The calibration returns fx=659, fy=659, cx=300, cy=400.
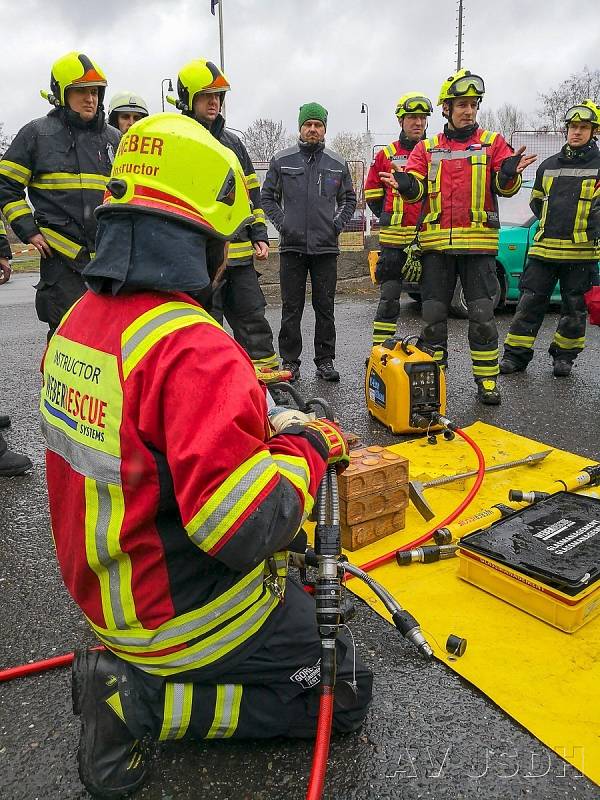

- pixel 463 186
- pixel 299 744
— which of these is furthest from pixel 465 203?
pixel 299 744

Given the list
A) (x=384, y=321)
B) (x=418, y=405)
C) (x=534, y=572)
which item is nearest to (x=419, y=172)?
(x=384, y=321)

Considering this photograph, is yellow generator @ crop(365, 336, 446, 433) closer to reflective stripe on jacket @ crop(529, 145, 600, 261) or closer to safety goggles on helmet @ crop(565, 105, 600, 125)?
reflective stripe on jacket @ crop(529, 145, 600, 261)

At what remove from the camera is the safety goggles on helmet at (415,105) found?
634cm

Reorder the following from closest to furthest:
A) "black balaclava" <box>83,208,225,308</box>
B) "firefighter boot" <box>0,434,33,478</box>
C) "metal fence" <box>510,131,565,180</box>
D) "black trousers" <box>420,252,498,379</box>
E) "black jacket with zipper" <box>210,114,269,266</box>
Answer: "black balaclava" <box>83,208,225,308</box>, "firefighter boot" <box>0,434,33,478</box>, "black jacket with zipper" <box>210,114,269,266</box>, "black trousers" <box>420,252,498,379</box>, "metal fence" <box>510,131,565,180</box>

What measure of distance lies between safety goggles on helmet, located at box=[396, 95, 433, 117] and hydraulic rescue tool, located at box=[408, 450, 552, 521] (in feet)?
12.5

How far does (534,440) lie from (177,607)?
11.4 ft

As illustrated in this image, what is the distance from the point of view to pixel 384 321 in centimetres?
607

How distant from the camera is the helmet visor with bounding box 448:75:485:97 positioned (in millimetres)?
4883

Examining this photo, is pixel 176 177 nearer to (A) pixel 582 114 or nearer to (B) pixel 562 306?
(A) pixel 582 114

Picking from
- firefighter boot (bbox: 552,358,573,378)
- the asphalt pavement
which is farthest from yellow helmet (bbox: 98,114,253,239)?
firefighter boot (bbox: 552,358,573,378)

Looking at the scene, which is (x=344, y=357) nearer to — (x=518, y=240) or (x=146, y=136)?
(x=518, y=240)

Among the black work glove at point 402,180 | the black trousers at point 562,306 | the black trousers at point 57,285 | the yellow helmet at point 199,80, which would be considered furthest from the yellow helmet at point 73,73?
the black trousers at point 562,306

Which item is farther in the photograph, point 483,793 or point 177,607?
point 483,793

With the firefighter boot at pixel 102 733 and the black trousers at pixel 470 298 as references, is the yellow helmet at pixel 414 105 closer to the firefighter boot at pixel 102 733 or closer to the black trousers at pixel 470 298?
the black trousers at pixel 470 298
